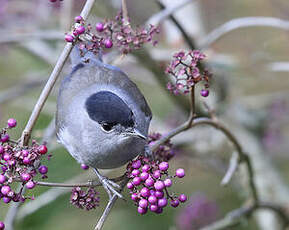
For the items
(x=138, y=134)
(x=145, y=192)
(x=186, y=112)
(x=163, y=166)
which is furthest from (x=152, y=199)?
(x=186, y=112)

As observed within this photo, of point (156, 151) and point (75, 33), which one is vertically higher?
point (75, 33)

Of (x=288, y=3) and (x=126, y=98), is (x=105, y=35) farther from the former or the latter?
(x=288, y=3)

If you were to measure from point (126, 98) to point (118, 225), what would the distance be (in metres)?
2.41

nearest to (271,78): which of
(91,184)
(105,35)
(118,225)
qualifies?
(118,225)

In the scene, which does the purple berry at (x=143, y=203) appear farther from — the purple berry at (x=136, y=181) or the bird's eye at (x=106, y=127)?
the bird's eye at (x=106, y=127)

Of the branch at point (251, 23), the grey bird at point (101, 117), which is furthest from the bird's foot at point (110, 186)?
the branch at point (251, 23)

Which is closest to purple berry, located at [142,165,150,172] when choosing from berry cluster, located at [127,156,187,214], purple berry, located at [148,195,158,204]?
berry cluster, located at [127,156,187,214]

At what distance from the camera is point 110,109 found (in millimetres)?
2201

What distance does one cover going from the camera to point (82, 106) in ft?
7.84

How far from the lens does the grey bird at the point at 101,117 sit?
7.25 feet

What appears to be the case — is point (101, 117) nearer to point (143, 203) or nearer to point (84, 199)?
point (84, 199)

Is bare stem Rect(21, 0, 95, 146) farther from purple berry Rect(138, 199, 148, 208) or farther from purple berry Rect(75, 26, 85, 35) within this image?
purple berry Rect(138, 199, 148, 208)

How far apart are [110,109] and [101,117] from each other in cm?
8

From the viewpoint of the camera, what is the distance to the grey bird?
2.21 m
